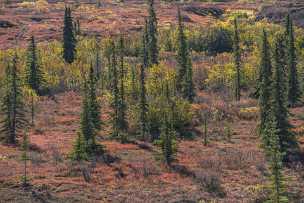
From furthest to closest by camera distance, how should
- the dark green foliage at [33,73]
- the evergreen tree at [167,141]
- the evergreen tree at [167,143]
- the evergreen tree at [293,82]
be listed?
the dark green foliage at [33,73] → the evergreen tree at [293,82] → the evergreen tree at [167,143] → the evergreen tree at [167,141]

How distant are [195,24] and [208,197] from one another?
415ft

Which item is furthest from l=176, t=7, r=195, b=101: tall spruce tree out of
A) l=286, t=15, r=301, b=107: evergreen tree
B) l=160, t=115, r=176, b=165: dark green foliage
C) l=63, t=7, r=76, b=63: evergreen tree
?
l=63, t=7, r=76, b=63: evergreen tree

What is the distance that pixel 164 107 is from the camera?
223 feet

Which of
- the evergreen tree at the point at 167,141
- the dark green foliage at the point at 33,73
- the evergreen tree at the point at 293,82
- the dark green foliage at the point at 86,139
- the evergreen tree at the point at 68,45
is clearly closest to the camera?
the evergreen tree at the point at 167,141

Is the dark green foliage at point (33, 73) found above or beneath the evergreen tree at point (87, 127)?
beneath

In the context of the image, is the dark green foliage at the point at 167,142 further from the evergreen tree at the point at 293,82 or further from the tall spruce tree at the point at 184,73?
the evergreen tree at the point at 293,82

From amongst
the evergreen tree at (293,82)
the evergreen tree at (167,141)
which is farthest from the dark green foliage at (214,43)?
the evergreen tree at (167,141)

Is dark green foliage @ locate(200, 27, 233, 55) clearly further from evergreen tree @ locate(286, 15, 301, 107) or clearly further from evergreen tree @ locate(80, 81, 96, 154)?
evergreen tree @ locate(80, 81, 96, 154)

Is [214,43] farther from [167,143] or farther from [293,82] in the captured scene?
[167,143]

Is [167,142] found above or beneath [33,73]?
above

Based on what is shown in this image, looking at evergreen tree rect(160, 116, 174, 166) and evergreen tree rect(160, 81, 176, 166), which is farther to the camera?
evergreen tree rect(160, 116, 174, 166)

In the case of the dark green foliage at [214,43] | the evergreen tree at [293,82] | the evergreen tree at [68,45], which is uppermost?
the evergreen tree at [293,82]

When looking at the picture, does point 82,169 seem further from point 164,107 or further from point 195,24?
point 195,24

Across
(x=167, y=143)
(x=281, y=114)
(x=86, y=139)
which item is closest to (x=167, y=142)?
(x=167, y=143)
